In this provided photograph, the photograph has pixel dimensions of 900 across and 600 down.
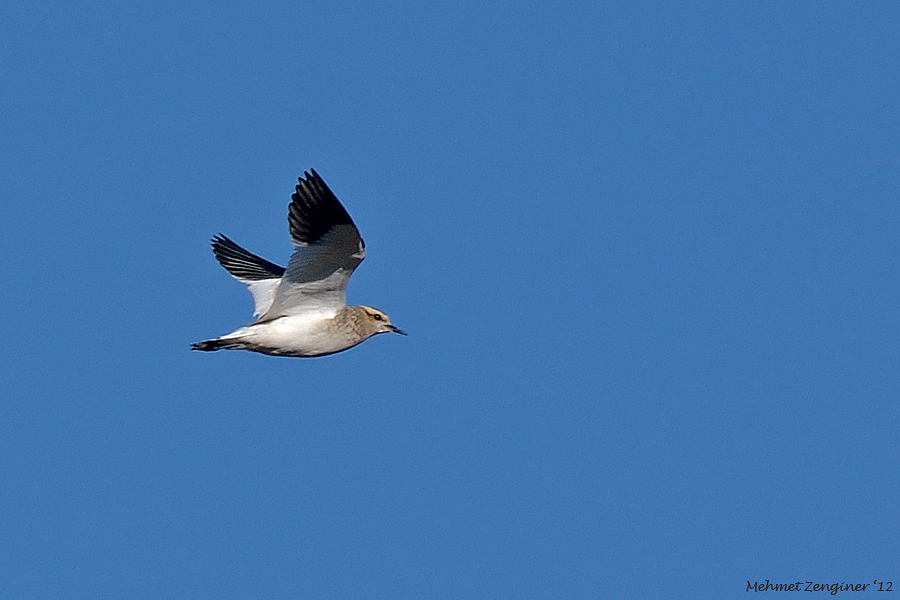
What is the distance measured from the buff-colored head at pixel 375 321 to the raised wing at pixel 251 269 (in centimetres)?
173

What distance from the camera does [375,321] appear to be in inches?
754

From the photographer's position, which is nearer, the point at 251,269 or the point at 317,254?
the point at 317,254

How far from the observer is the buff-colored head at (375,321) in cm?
1894

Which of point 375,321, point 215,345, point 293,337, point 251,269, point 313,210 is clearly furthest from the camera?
point 251,269

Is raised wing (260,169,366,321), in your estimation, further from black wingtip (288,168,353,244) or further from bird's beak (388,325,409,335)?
bird's beak (388,325,409,335)

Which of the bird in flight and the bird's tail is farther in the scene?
the bird's tail

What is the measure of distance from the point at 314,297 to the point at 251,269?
299cm


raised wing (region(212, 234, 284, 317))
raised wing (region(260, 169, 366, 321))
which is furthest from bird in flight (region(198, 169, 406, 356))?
raised wing (region(212, 234, 284, 317))

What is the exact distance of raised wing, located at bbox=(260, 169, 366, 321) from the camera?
17078 millimetres

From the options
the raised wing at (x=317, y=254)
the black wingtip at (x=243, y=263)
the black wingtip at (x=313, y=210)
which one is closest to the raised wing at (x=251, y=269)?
the black wingtip at (x=243, y=263)

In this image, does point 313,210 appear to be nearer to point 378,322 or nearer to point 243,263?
point 378,322

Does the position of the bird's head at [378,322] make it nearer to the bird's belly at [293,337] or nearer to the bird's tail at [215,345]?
the bird's belly at [293,337]

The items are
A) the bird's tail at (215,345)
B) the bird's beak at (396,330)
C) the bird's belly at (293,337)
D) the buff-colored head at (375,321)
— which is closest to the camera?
the bird's tail at (215,345)

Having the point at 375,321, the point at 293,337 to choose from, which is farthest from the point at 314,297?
the point at 375,321
